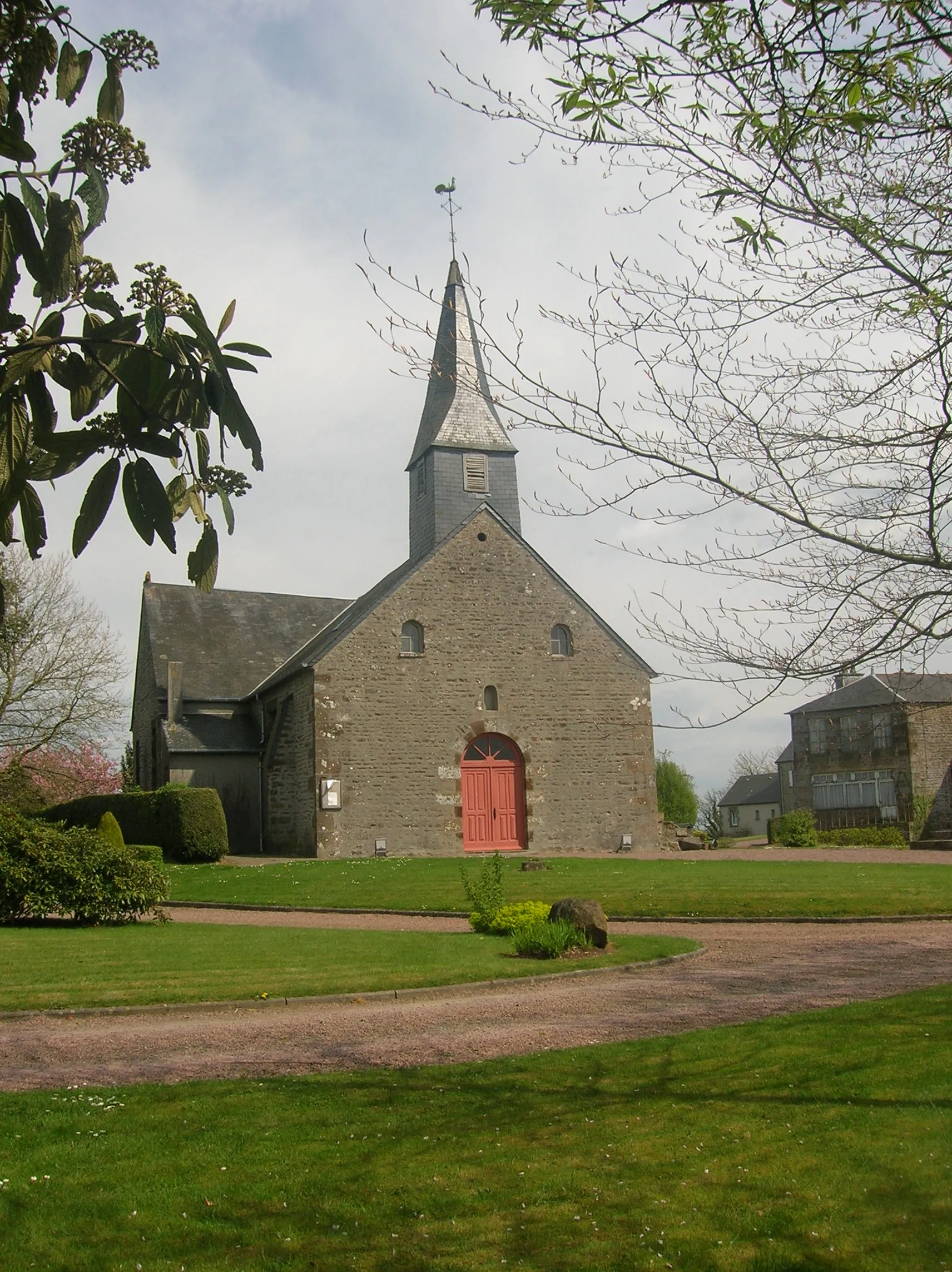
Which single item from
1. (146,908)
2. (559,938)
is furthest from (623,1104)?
(146,908)

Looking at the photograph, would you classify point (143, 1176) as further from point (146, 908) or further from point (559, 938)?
Answer: point (146, 908)

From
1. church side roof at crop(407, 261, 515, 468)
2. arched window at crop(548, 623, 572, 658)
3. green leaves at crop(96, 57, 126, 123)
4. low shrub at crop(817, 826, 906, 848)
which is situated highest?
church side roof at crop(407, 261, 515, 468)

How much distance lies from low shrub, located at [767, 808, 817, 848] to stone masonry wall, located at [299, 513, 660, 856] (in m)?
5.11

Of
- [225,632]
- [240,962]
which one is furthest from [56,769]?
[240,962]

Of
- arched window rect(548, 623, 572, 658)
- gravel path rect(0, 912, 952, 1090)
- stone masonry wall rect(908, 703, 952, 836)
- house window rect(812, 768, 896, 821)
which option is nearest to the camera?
gravel path rect(0, 912, 952, 1090)

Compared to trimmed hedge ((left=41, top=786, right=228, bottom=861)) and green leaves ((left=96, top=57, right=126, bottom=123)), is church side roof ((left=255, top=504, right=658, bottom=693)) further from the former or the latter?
green leaves ((left=96, top=57, right=126, bottom=123))

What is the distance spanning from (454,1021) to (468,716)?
822 inches

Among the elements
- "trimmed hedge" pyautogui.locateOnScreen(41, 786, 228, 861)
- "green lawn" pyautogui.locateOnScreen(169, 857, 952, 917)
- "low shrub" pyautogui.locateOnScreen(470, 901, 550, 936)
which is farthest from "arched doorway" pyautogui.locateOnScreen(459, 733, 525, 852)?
"low shrub" pyautogui.locateOnScreen(470, 901, 550, 936)

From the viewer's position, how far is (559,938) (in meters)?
13.1

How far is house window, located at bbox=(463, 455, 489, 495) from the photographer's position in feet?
111

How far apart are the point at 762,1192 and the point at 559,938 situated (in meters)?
7.96

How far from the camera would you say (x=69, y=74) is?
351 cm

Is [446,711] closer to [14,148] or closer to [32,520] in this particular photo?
[32,520]

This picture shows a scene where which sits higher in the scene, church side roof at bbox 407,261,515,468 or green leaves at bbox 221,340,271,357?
church side roof at bbox 407,261,515,468
